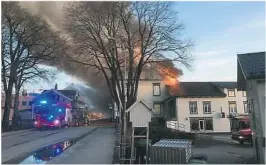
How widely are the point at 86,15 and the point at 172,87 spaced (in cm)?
2162

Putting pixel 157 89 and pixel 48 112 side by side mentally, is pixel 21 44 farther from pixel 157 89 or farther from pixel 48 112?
pixel 157 89

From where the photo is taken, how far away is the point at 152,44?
36.2m

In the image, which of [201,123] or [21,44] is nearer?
[21,44]

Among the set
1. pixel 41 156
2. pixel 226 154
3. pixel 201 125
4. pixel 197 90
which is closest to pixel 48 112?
pixel 41 156

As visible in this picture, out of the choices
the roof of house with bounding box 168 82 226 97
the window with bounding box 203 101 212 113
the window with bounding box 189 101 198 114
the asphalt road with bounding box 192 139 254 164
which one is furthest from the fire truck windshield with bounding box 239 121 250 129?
the asphalt road with bounding box 192 139 254 164

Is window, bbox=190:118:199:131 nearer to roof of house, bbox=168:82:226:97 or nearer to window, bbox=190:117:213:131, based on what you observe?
window, bbox=190:117:213:131

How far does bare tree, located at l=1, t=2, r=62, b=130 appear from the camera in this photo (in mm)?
38969

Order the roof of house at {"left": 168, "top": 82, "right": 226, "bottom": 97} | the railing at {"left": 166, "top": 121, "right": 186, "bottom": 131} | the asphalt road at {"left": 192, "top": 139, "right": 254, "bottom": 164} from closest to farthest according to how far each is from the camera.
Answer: the asphalt road at {"left": 192, "top": 139, "right": 254, "bottom": 164}, the railing at {"left": 166, "top": 121, "right": 186, "bottom": 131}, the roof of house at {"left": 168, "top": 82, "right": 226, "bottom": 97}

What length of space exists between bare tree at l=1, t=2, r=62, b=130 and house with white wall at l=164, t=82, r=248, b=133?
20160 millimetres

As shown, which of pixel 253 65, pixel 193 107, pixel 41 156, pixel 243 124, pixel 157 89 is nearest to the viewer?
pixel 253 65

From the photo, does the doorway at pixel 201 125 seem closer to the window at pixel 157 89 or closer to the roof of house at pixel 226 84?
the roof of house at pixel 226 84

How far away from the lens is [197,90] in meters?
50.2

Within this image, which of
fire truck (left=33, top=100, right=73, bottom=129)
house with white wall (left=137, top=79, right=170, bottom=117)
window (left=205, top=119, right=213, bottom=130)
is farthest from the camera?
house with white wall (left=137, top=79, right=170, bottom=117)

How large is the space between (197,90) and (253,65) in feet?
111
